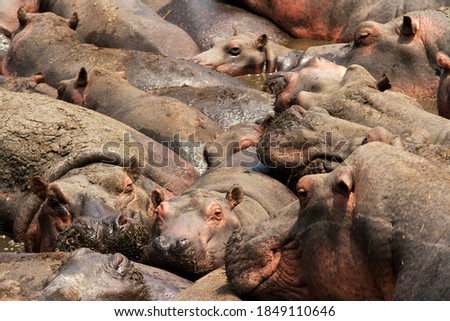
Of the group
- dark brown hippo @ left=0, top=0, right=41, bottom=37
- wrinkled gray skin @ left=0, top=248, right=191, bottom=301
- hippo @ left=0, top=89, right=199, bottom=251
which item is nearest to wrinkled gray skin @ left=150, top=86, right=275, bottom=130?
hippo @ left=0, top=89, right=199, bottom=251

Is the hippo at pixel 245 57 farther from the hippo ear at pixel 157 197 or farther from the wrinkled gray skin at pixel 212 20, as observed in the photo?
the hippo ear at pixel 157 197

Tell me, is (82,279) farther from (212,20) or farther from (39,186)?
(212,20)

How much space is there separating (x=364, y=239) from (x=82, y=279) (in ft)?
5.66

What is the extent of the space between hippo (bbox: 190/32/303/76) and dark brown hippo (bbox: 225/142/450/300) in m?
7.40

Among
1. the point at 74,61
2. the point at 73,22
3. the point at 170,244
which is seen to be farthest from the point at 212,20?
the point at 170,244

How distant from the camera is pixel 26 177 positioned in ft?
29.8

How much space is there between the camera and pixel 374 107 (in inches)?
328

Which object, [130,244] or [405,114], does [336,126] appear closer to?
[405,114]

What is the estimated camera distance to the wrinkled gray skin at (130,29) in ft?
43.2

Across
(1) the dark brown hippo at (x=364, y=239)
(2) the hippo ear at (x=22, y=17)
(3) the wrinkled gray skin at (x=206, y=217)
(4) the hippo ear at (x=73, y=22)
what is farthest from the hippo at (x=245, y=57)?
(1) the dark brown hippo at (x=364, y=239)

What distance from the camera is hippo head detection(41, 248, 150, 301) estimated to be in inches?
236

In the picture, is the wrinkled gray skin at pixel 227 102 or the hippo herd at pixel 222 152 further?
the wrinkled gray skin at pixel 227 102

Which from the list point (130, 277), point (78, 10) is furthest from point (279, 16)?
point (130, 277)

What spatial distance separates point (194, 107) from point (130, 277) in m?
4.68
